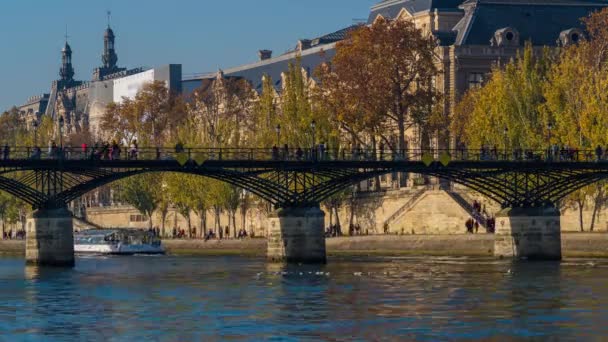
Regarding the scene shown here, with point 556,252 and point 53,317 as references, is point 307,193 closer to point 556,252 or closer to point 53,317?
point 556,252

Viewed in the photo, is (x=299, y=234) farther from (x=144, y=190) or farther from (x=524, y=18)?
(x=144, y=190)

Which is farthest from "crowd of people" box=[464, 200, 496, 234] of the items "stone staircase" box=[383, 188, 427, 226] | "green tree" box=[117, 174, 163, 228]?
"green tree" box=[117, 174, 163, 228]

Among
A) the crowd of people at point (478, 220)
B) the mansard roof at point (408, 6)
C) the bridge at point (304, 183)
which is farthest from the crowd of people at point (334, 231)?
the bridge at point (304, 183)

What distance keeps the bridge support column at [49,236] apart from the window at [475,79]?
2305 inches

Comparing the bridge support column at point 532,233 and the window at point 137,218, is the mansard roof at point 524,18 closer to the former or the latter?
the window at point 137,218

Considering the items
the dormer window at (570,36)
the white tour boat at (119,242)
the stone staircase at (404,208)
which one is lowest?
the white tour boat at (119,242)

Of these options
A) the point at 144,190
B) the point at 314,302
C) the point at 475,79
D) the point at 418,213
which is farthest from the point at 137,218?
the point at 314,302

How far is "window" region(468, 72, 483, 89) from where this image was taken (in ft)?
539

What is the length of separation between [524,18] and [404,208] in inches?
1193

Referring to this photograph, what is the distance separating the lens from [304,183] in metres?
115

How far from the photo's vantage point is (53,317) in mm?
73188

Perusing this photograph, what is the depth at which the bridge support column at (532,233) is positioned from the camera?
384 ft

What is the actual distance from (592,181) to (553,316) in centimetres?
4799

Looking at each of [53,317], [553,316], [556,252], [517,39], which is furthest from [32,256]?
[517,39]
